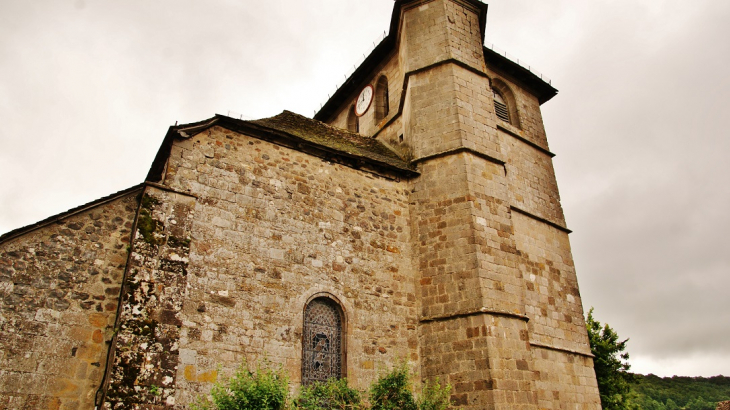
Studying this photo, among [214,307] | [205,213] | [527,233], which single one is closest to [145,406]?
[214,307]

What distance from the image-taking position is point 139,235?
8.06 m

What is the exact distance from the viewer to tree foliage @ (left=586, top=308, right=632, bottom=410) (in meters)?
16.4

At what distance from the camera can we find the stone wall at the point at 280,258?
8383mm

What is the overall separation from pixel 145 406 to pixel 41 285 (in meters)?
2.27

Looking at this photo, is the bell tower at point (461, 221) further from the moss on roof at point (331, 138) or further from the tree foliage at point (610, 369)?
the tree foliage at point (610, 369)

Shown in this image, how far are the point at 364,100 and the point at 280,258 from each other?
8098mm

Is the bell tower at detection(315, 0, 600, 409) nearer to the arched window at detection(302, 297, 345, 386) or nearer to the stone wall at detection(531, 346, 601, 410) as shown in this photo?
the stone wall at detection(531, 346, 601, 410)

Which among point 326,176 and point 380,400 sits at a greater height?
point 326,176

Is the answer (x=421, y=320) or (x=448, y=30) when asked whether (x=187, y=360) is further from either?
(x=448, y=30)

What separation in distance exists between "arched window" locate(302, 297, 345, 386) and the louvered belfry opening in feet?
25.9

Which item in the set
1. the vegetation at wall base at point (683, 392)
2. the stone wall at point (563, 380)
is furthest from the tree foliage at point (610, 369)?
the vegetation at wall base at point (683, 392)

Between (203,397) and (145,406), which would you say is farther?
(203,397)

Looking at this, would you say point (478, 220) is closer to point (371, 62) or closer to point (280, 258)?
point (280, 258)

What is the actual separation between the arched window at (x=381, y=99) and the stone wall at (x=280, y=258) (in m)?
4.35
